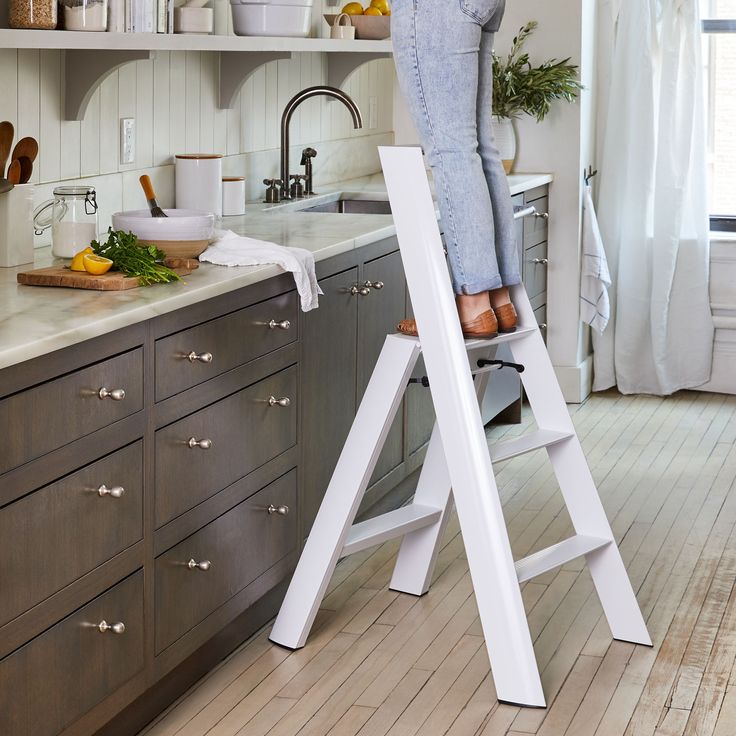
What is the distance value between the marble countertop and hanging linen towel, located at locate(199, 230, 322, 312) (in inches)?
1.0

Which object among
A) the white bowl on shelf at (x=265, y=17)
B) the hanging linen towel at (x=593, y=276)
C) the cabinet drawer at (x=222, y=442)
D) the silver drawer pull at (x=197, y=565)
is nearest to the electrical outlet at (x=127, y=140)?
the white bowl on shelf at (x=265, y=17)

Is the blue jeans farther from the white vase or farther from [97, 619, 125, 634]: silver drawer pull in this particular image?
the white vase

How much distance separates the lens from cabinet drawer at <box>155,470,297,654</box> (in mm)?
2496

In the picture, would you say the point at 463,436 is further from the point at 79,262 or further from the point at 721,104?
the point at 721,104

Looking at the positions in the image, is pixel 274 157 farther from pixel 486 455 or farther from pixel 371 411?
pixel 486 455

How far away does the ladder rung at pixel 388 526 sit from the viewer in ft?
9.18

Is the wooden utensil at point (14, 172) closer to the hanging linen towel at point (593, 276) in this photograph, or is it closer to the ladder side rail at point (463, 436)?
the ladder side rail at point (463, 436)

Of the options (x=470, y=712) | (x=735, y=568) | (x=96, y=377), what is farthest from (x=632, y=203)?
(x=96, y=377)

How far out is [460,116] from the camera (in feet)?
8.03

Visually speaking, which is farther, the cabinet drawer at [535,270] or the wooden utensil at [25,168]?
the cabinet drawer at [535,270]

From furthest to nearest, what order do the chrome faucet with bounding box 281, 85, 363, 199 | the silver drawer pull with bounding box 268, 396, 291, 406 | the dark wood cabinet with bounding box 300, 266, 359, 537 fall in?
1. the chrome faucet with bounding box 281, 85, 363, 199
2. the dark wood cabinet with bounding box 300, 266, 359, 537
3. the silver drawer pull with bounding box 268, 396, 291, 406

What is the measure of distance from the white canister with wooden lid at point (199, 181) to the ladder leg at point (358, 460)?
0.99 metres

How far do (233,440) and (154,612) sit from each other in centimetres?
42

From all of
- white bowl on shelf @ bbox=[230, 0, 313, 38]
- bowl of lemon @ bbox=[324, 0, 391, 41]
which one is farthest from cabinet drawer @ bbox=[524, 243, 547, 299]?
white bowl on shelf @ bbox=[230, 0, 313, 38]
